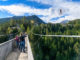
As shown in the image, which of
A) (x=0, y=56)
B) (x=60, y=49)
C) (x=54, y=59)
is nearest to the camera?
(x=0, y=56)

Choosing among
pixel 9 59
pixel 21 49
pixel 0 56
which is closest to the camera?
pixel 0 56

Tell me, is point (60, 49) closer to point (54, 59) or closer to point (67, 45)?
point (67, 45)

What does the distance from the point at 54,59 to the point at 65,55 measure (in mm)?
4350

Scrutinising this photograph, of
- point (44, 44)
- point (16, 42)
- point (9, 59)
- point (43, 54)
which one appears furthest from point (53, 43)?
point (9, 59)

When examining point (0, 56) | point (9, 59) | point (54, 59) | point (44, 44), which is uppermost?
point (0, 56)

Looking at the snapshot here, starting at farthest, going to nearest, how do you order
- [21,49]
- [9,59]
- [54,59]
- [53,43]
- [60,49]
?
[53,43] < [60,49] < [54,59] < [21,49] < [9,59]

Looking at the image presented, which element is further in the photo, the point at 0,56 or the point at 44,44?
the point at 44,44

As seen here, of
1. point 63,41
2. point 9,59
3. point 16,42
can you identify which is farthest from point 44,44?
point 9,59

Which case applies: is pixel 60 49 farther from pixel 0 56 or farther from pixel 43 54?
pixel 0 56

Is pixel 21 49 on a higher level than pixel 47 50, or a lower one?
higher

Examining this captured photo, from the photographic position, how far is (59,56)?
49.3 m

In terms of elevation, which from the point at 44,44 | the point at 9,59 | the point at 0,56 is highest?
the point at 0,56

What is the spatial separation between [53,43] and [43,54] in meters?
9.86

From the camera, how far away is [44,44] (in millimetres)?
59969
